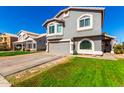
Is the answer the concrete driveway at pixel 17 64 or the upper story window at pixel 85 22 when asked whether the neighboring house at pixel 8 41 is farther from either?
the upper story window at pixel 85 22

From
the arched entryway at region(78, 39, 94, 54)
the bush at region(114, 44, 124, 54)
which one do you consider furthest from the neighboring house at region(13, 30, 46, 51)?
the bush at region(114, 44, 124, 54)

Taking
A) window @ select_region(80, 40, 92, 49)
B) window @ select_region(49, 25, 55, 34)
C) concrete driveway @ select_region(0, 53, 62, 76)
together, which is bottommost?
concrete driveway @ select_region(0, 53, 62, 76)

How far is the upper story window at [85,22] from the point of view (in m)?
12.6

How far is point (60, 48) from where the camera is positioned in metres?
14.8

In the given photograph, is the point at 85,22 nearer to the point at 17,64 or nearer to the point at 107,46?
the point at 107,46

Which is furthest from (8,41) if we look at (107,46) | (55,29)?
(107,46)

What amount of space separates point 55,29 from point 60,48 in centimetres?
258

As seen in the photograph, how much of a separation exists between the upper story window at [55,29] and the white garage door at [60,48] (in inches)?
54.7

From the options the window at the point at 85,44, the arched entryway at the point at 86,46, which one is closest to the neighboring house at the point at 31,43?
the arched entryway at the point at 86,46

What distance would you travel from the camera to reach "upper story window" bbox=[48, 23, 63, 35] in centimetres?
1495

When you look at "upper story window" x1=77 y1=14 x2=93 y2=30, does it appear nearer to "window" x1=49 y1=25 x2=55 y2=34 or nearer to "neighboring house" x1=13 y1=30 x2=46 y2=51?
"window" x1=49 y1=25 x2=55 y2=34

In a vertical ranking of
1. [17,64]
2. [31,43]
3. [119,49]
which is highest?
Result: [31,43]
